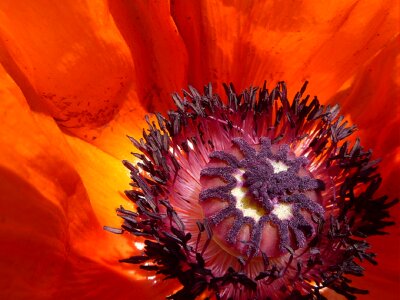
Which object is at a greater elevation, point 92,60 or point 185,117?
point 92,60

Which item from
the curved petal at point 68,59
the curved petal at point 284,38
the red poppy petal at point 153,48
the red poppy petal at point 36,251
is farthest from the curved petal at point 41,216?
the curved petal at point 284,38

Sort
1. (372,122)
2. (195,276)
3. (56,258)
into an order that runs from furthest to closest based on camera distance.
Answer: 1. (372,122)
2. (195,276)
3. (56,258)

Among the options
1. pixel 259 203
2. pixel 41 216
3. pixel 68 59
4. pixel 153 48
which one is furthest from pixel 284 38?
pixel 41 216

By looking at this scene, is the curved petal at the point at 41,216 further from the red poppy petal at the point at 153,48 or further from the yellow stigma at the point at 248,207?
the red poppy petal at the point at 153,48

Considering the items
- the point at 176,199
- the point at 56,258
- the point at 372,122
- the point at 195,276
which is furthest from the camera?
the point at 372,122

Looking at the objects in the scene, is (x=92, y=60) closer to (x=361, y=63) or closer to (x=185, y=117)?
(x=185, y=117)

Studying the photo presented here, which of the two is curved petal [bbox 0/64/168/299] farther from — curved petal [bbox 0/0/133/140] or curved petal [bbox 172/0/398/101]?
curved petal [bbox 172/0/398/101]

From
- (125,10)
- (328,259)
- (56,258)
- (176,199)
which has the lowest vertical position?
(328,259)

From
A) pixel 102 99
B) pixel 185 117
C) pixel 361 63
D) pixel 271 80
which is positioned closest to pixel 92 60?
pixel 102 99
